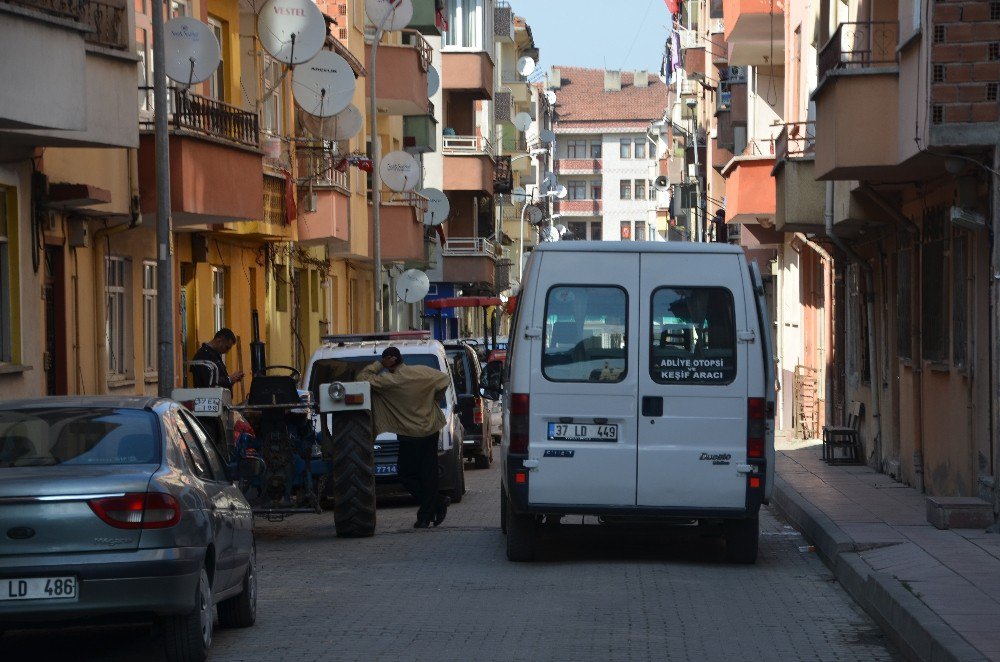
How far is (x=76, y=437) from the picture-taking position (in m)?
9.12

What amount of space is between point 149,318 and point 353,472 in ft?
33.5

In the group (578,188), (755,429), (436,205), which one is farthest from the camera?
(578,188)

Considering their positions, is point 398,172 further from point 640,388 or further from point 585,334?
point 640,388

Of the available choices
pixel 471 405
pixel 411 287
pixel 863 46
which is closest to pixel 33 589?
pixel 863 46

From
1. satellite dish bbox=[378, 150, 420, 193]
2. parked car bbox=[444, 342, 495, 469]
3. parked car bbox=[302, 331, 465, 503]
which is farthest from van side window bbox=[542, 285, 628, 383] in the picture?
satellite dish bbox=[378, 150, 420, 193]

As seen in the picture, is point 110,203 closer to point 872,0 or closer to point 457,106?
point 872,0

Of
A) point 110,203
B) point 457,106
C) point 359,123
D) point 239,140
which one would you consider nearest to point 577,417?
point 110,203

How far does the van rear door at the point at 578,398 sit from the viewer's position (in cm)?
1366

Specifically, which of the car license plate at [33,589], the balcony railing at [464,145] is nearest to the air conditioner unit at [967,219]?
the car license plate at [33,589]

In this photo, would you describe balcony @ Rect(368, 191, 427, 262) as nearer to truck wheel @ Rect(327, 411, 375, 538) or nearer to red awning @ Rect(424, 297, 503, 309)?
red awning @ Rect(424, 297, 503, 309)

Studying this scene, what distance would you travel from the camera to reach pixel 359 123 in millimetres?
32844

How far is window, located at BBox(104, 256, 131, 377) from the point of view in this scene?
906 inches

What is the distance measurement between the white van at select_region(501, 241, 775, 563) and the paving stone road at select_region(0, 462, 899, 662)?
2.05 feet

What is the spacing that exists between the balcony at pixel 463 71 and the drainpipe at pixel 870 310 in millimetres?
38665
